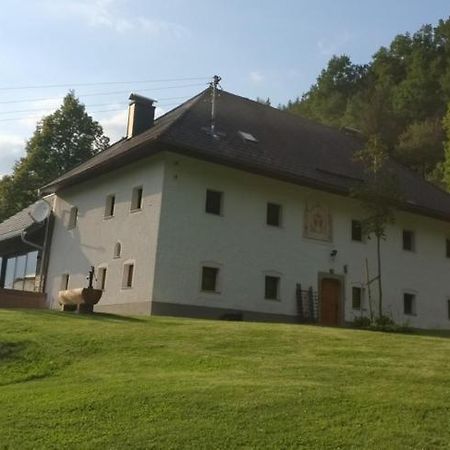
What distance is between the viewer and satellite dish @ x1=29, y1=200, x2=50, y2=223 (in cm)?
3219

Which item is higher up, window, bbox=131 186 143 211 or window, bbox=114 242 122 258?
window, bbox=131 186 143 211

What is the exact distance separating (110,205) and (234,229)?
5.61m

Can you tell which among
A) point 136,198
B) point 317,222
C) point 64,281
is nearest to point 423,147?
point 317,222

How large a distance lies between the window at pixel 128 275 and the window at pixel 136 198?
7.27 feet

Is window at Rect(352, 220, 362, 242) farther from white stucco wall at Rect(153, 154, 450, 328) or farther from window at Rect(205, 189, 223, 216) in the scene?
window at Rect(205, 189, 223, 216)

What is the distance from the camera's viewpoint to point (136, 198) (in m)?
26.6

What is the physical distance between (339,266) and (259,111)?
28.7ft

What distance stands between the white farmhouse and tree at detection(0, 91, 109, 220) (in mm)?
18682

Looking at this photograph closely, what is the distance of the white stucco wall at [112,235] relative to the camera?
24.7 metres

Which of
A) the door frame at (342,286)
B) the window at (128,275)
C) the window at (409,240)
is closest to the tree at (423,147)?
the window at (409,240)

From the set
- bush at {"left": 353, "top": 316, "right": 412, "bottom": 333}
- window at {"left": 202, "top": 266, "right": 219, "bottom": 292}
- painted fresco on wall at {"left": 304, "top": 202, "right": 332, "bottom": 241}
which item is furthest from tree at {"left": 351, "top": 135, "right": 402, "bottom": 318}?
window at {"left": 202, "top": 266, "right": 219, "bottom": 292}

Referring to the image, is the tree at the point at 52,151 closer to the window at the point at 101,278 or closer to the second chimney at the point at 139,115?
the second chimney at the point at 139,115

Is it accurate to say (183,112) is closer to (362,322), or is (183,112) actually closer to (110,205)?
(110,205)

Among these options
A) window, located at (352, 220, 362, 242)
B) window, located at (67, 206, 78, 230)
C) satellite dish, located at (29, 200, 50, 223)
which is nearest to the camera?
window, located at (352, 220, 362, 242)
